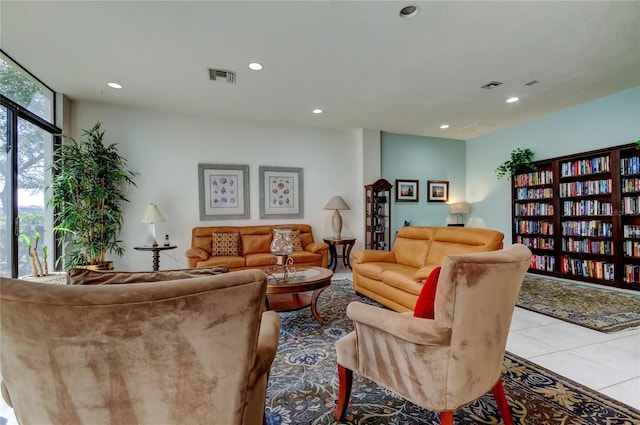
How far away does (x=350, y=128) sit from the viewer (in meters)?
5.87

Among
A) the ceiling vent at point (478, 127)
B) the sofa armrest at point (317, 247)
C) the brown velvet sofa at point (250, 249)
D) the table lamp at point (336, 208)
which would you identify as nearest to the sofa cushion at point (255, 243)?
the brown velvet sofa at point (250, 249)

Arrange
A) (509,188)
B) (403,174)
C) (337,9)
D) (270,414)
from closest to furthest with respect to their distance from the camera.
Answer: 1. (270,414)
2. (337,9)
3. (509,188)
4. (403,174)

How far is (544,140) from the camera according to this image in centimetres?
514

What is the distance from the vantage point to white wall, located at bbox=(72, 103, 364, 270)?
15.3 feet

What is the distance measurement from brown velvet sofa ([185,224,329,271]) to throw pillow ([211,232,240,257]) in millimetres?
47

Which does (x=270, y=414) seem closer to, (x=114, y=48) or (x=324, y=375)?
(x=324, y=375)

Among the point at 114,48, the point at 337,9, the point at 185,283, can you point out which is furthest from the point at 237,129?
the point at 185,283

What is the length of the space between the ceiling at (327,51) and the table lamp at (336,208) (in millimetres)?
1612

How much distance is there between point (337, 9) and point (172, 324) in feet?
8.36

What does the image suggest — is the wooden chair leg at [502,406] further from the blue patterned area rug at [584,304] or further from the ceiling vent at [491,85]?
the ceiling vent at [491,85]

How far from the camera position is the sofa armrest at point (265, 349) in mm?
973

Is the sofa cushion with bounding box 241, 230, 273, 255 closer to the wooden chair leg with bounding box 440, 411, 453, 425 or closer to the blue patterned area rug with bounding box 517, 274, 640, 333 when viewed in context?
the blue patterned area rug with bounding box 517, 274, 640, 333

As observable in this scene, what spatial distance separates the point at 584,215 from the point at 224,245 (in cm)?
543

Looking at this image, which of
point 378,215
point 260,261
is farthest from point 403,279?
point 378,215
